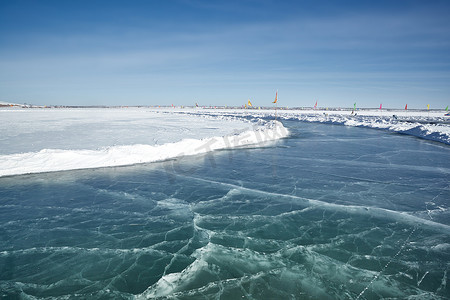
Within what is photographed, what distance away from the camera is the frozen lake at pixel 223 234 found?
4160 millimetres

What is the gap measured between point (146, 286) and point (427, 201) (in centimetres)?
844

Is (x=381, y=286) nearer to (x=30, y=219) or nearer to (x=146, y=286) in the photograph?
(x=146, y=286)

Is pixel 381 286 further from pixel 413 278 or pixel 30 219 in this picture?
pixel 30 219

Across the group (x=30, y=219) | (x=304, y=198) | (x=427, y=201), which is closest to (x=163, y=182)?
(x=30, y=219)

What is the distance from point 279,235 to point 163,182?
17.4 ft

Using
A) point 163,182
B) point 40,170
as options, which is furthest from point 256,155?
point 40,170

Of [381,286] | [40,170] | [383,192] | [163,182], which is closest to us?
[381,286]

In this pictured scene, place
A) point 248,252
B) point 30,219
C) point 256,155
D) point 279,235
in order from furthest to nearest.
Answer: point 256,155, point 30,219, point 279,235, point 248,252

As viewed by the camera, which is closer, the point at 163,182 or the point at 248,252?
the point at 248,252

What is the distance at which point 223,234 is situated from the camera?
18.8 feet

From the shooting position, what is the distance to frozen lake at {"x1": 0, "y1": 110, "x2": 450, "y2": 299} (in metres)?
4.16

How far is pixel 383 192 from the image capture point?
8453mm

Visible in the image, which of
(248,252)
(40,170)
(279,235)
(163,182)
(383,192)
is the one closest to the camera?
(248,252)

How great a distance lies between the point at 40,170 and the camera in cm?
1044
